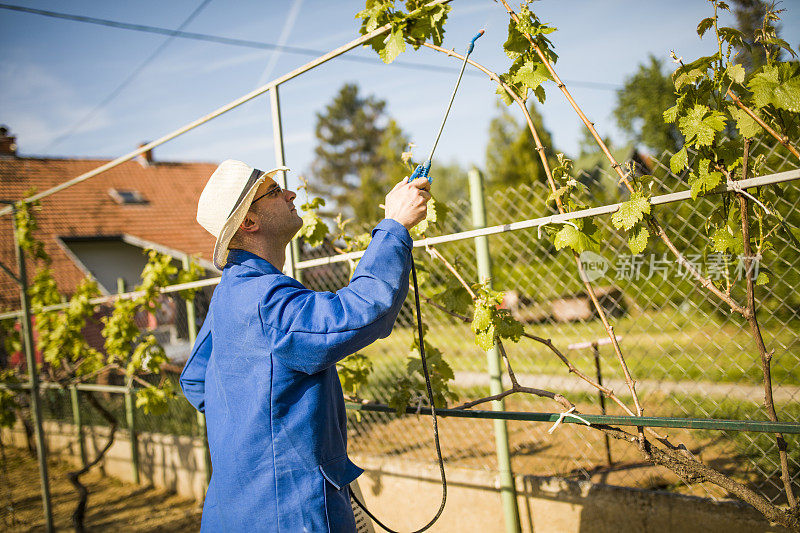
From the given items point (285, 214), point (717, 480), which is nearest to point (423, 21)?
point (285, 214)

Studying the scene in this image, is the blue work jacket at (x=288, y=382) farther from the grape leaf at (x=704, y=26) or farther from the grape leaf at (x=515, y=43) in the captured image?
the grape leaf at (x=704, y=26)

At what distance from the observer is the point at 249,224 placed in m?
1.73

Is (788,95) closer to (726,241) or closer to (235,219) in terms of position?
(726,241)

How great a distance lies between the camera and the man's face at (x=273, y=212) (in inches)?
68.6

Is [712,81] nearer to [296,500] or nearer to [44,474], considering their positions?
[296,500]

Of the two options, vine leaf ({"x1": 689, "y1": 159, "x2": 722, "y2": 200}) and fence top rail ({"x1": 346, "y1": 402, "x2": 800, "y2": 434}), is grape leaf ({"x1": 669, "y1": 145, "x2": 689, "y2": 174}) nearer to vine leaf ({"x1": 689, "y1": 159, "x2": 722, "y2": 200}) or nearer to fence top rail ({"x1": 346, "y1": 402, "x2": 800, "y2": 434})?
vine leaf ({"x1": 689, "y1": 159, "x2": 722, "y2": 200})

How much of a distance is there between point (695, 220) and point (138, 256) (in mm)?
14536

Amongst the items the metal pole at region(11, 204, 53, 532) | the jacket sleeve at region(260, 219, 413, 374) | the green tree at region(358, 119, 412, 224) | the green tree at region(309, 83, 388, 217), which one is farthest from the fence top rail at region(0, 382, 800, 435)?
the green tree at region(309, 83, 388, 217)

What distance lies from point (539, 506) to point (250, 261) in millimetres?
2186

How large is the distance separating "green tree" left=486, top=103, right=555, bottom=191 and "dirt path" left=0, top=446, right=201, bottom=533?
1485 centimetres

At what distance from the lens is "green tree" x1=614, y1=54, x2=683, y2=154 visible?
24.5 metres

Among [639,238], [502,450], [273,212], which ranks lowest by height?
[502,450]

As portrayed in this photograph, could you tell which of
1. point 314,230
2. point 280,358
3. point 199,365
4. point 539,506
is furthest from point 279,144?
point 539,506

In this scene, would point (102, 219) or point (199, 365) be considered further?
point (102, 219)
